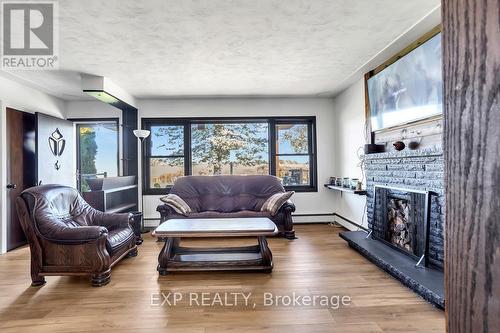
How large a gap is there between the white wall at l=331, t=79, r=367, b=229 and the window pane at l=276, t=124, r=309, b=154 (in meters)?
0.62

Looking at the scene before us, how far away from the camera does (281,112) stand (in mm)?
5375

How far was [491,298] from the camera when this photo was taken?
35 centimetres

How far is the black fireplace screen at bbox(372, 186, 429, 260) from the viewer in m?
2.72

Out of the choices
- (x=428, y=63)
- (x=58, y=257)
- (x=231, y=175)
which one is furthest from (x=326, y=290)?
(x=231, y=175)

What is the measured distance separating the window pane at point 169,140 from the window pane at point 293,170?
1999 millimetres

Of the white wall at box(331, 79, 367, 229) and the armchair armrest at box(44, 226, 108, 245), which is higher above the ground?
the white wall at box(331, 79, 367, 229)

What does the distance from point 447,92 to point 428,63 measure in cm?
273

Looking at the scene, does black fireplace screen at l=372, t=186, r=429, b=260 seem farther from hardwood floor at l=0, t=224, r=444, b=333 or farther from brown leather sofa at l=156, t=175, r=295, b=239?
brown leather sofa at l=156, t=175, r=295, b=239

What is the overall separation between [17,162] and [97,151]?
1.49m

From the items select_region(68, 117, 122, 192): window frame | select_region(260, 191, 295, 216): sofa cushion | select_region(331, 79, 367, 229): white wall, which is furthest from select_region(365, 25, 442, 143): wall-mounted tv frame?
select_region(68, 117, 122, 192): window frame

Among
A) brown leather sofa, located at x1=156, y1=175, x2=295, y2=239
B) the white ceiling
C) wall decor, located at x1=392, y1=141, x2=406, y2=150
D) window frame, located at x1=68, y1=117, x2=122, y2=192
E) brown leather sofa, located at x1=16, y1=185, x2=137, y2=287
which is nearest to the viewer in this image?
the white ceiling

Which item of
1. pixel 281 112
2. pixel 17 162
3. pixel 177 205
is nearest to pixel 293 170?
pixel 281 112

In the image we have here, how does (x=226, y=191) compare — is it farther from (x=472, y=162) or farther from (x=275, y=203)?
(x=472, y=162)

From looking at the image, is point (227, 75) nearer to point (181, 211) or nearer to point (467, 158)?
point (181, 211)
